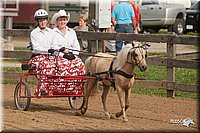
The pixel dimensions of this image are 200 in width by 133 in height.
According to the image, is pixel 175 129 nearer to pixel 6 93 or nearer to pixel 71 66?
pixel 71 66

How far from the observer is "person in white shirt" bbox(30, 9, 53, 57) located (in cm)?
1099

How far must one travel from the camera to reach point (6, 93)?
44.2 ft

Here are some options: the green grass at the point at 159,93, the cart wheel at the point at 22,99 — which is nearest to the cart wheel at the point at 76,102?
the cart wheel at the point at 22,99

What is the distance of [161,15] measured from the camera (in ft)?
99.3

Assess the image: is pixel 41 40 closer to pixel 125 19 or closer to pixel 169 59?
pixel 169 59

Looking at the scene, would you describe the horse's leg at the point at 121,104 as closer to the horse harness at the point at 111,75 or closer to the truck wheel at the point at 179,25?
the horse harness at the point at 111,75

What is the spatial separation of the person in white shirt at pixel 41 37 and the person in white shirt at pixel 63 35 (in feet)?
0.47

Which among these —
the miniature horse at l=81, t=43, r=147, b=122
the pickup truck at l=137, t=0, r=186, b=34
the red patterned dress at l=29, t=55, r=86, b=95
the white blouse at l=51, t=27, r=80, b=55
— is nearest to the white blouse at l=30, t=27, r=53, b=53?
the white blouse at l=51, t=27, r=80, b=55

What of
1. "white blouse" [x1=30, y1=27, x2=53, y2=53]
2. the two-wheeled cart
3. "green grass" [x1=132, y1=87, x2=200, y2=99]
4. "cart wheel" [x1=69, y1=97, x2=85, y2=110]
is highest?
"white blouse" [x1=30, y1=27, x2=53, y2=53]

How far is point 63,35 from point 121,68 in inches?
56.4

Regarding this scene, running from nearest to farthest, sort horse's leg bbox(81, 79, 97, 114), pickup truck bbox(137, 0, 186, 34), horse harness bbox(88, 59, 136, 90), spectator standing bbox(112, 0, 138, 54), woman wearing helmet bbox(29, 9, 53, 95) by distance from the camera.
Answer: horse harness bbox(88, 59, 136, 90) < horse's leg bbox(81, 79, 97, 114) < woman wearing helmet bbox(29, 9, 53, 95) < spectator standing bbox(112, 0, 138, 54) < pickup truck bbox(137, 0, 186, 34)

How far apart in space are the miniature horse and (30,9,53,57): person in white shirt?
925 mm

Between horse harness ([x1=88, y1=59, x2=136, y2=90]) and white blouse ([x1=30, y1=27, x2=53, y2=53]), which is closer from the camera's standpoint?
horse harness ([x1=88, y1=59, x2=136, y2=90])

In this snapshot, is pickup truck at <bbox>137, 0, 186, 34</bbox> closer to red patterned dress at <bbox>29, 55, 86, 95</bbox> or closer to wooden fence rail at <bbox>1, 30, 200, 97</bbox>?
wooden fence rail at <bbox>1, 30, 200, 97</bbox>
